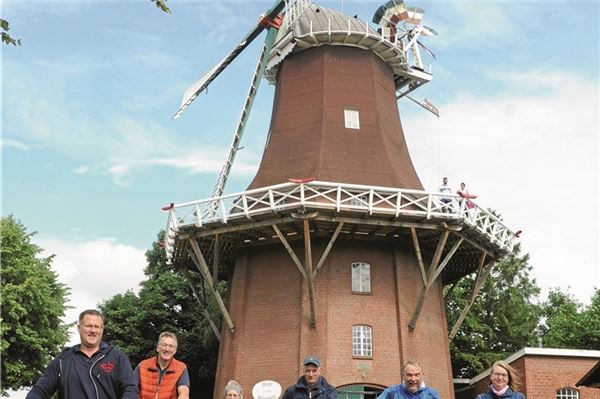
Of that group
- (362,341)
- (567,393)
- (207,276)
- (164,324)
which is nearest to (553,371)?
(567,393)

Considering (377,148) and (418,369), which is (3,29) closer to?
(418,369)

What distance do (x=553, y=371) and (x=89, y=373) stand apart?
18924mm

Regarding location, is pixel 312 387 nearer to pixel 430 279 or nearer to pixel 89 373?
pixel 89 373

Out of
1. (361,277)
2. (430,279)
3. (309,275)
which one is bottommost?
(309,275)

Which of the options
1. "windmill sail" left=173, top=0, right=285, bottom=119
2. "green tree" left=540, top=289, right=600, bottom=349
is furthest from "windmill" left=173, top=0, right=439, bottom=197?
"green tree" left=540, top=289, right=600, bottom=349

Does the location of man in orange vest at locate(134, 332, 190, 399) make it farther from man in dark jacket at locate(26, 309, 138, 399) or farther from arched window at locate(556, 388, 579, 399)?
arched window at locate(556, 388, 579, 399)

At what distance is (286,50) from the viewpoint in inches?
963

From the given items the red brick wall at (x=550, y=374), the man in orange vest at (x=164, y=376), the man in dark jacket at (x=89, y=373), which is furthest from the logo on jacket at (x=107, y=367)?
the red brick wall at (x=550, y=374)

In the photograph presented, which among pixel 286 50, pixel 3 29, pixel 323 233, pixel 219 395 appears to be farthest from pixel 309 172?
pixel 3 29

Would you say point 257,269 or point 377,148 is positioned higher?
point 377,148

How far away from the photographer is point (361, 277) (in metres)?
20.4

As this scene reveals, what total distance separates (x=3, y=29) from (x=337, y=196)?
11934 millimetres

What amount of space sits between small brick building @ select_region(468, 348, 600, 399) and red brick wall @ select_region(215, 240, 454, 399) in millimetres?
2322

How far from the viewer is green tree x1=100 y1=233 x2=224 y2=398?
3229 cm
